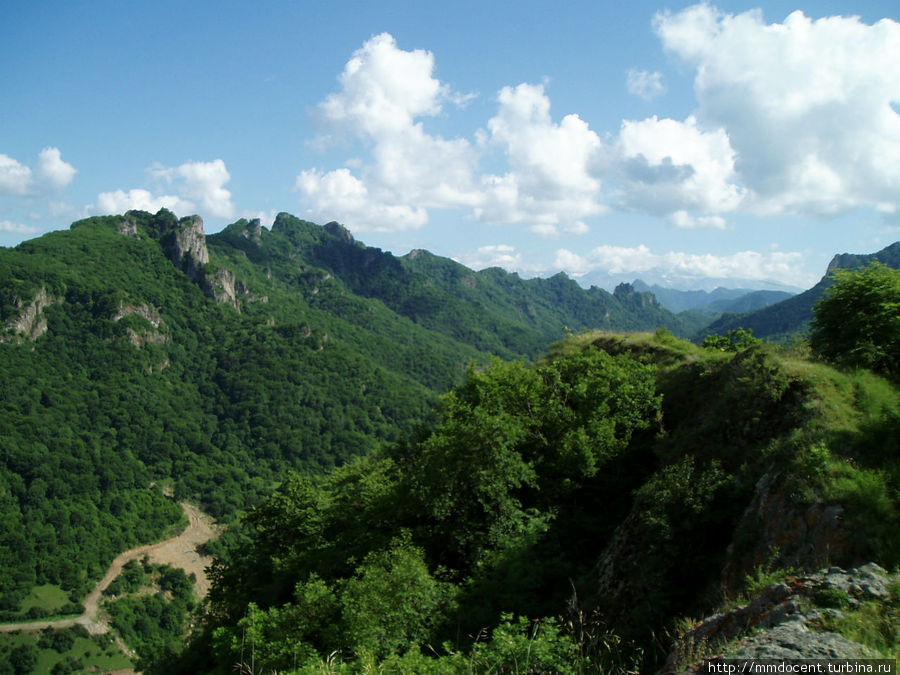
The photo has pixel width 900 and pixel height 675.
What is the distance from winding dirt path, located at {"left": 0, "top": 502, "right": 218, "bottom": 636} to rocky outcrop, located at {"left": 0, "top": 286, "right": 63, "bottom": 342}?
66618mm

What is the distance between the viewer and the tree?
1123 centimetres

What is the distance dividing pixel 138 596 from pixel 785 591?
97.4 m

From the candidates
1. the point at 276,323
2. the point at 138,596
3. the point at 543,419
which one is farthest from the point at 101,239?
the point at 543,419

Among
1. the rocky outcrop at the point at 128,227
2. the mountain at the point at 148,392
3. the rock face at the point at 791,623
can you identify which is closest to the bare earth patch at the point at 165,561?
the mountain at the point at 148,392

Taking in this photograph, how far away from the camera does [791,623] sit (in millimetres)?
4609

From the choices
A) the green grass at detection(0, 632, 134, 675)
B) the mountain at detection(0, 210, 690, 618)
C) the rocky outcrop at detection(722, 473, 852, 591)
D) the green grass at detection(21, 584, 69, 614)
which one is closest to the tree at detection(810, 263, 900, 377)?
the rocky outcrop at detection(722, 473, 852, 591)

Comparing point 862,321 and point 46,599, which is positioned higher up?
point 862,321

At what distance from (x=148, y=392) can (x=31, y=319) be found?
34286 mm

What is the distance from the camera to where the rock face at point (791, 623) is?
161 inches

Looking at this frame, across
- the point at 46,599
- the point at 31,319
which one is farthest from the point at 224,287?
the point at 46,599

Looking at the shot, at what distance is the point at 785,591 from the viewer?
213 inches

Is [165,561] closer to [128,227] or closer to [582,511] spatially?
[582,511]

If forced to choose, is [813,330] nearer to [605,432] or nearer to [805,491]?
[605,432]

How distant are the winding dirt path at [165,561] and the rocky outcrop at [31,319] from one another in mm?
66618
